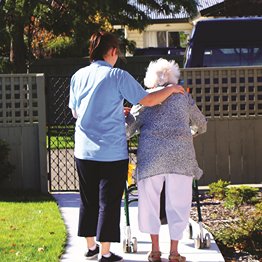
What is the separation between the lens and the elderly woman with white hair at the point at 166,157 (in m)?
6.30

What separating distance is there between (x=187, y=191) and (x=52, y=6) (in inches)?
497

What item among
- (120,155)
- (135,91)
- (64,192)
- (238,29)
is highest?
Result: (238,29)

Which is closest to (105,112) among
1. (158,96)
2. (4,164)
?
(158,96)

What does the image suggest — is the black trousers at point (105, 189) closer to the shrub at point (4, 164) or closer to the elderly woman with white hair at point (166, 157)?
the elderly woman with white hair at point (166, 157)

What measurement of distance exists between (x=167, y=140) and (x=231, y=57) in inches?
330

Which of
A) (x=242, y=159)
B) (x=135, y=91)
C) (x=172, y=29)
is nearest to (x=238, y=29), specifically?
(x=242, y=159)

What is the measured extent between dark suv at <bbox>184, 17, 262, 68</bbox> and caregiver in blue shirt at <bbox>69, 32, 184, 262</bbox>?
8099mm

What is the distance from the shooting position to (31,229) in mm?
7961

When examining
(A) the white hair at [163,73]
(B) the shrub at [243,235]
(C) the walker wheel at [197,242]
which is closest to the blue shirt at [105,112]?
(A) the white hair at [163,73]

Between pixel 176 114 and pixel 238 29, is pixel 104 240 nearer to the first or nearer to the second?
pixel 176 114

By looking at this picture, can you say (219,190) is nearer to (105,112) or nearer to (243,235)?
(243,235)

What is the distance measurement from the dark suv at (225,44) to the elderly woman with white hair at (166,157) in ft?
26.2

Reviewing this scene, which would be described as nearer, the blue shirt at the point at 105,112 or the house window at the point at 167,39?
the blue shirt at the point at 105,112

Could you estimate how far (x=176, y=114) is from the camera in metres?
6.31
